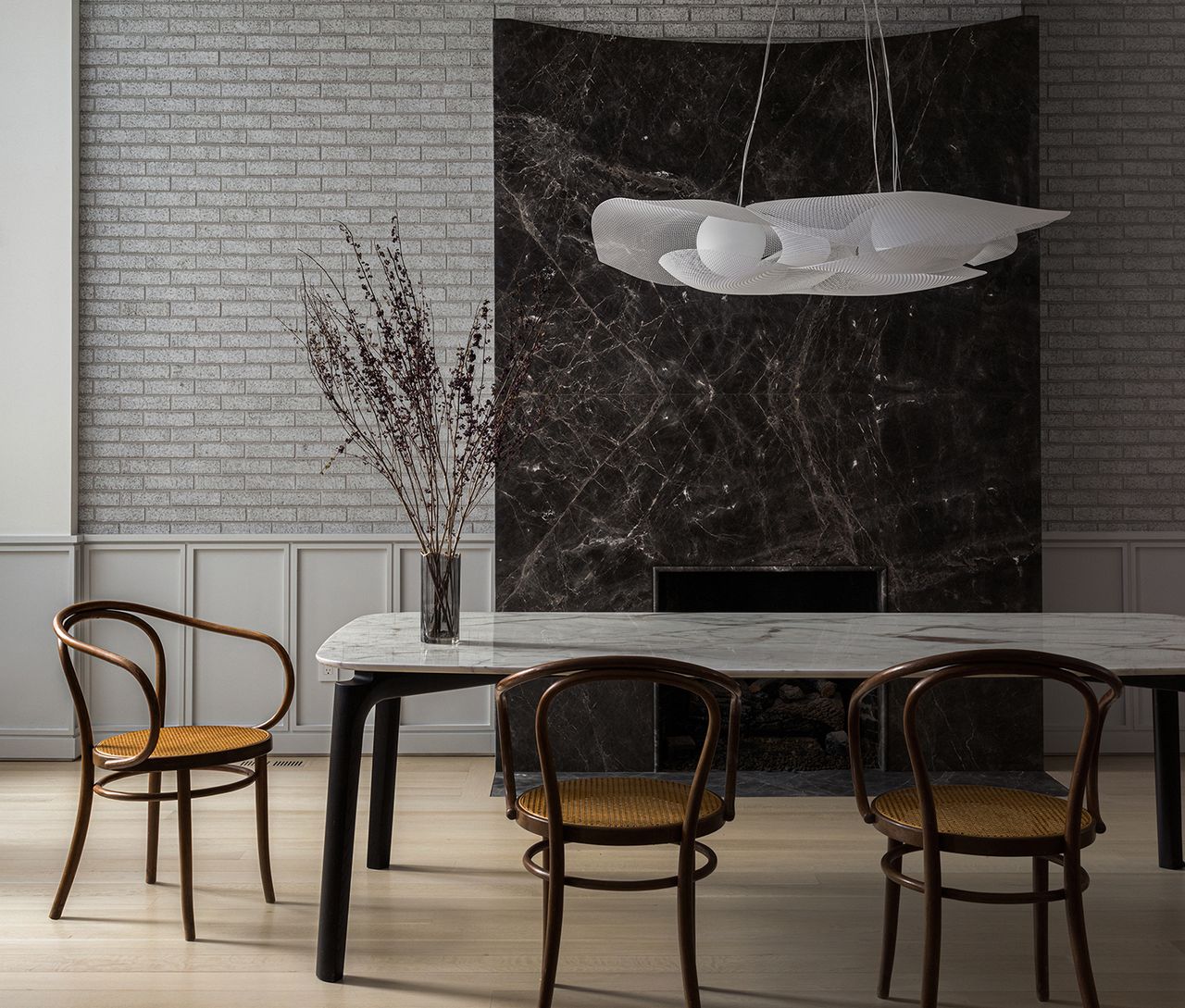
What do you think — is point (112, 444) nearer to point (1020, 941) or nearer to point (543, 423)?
point (543, 423)

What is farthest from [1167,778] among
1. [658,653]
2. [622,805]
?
[622,805]

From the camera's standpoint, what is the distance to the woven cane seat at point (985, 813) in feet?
7.07

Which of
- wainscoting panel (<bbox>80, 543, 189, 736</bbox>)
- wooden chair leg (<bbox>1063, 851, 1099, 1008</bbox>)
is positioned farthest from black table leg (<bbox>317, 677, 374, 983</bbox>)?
wainscoting panel (<bbox>80, 543, 189, 736</bbox>)

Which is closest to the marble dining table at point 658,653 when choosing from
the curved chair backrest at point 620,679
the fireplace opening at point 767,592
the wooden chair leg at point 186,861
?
the curved chair backrest at point 620,679

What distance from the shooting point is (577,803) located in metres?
2.35

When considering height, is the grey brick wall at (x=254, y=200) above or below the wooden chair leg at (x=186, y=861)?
above

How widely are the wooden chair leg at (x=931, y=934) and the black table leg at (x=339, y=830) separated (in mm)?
1265

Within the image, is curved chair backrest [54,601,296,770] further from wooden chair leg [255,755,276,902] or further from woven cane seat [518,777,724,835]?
woven cane seat [518,777,724,835]

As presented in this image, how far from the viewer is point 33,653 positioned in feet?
15.0

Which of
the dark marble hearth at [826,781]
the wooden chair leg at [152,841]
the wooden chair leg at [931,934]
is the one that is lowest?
the dark marble hearth at [826,781]

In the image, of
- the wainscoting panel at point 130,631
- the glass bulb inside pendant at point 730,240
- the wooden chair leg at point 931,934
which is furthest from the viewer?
the wainscoting panel at point 130,631

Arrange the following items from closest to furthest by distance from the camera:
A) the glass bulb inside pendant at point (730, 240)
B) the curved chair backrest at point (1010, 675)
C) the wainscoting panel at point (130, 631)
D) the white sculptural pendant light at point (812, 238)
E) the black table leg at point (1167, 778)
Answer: the curved chair backrest at point (1010, 675)
the white sculptural pendant light at point (812, 238)
the glass bulb inside pendant at point (730, 240)
the black table leg at point (1167, 778)
the wainscoting panel at point (130, 631)

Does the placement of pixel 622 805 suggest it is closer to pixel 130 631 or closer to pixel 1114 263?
pixel 130 631

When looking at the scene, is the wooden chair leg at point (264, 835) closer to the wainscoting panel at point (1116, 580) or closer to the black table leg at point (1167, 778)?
the black table leg at point (1167, 778)
